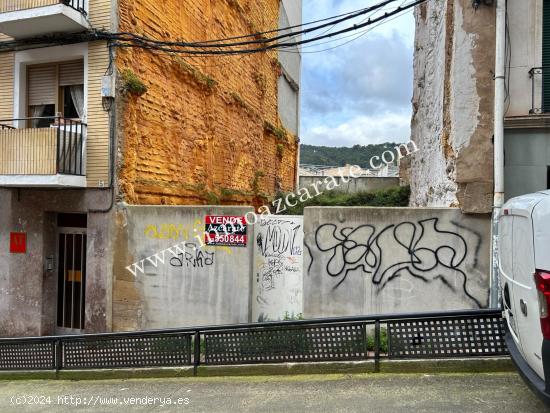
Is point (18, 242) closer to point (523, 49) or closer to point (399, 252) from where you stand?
point (399, 252)

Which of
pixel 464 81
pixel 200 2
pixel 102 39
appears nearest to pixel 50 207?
pixel 102 39

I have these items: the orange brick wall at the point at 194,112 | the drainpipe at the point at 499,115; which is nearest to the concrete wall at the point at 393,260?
the drainpipe at the point at 499,115

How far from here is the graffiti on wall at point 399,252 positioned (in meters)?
6.52

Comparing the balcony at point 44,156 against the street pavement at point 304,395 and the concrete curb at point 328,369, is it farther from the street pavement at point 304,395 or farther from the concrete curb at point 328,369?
the street pavement at point 304,395

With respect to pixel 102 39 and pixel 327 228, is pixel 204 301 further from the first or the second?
pixel 102 39

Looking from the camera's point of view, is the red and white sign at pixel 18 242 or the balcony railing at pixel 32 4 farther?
the red and white sign at pixel 18 242

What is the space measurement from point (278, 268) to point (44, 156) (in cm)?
488

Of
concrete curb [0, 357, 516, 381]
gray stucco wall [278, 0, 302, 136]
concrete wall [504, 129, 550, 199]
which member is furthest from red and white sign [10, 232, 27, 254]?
gray stucco wall [278, 0, 302, 136]

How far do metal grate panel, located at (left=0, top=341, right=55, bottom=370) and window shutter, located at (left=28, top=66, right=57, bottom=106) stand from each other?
5.11m

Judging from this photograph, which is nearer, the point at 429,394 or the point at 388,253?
the point at 429,394

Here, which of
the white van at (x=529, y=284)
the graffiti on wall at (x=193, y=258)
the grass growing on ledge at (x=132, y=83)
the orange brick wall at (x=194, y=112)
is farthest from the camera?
the orange brick wall at (x=194, y=112)

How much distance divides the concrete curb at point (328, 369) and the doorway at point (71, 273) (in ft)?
11.0

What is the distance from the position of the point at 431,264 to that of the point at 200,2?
9210 mm

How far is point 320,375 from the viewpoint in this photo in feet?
16.0
